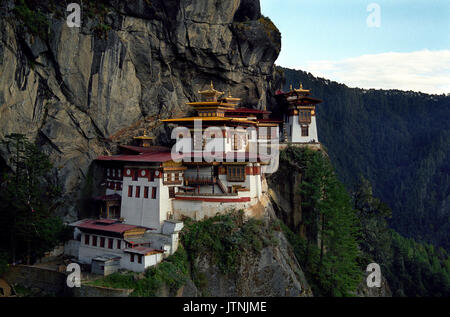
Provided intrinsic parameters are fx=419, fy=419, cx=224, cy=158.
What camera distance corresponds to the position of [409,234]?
95.8 m

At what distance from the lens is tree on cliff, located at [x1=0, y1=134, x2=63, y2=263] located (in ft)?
103

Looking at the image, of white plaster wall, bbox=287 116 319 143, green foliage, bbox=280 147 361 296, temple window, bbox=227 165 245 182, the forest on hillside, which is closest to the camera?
temple window, bbox=227 165 245 182

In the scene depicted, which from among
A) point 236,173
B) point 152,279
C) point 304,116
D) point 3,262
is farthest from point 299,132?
point 3,262

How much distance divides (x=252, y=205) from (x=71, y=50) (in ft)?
67.9

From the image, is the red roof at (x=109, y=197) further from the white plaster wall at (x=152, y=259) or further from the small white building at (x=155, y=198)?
the white plaster wall at (x=152, y=259)

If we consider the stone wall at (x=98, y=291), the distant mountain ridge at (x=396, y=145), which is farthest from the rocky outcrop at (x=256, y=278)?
the distant mountain ridge at (x=396, y=145)

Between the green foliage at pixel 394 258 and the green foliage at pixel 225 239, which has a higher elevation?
the green foliage at pixel 225 239

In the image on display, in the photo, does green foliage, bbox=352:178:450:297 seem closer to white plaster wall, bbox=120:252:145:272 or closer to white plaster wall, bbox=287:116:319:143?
white plaster wall, bbox=287:116:319:143

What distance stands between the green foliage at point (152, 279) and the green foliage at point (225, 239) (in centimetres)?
225

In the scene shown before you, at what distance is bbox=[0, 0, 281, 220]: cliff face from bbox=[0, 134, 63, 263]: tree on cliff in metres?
2.03

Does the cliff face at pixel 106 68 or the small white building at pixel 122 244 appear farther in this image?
the cliff face at pixel 106 68

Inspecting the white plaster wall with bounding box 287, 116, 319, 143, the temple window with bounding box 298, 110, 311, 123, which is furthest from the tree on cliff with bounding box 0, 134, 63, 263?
the temple window with bounding box 298, 110, 311, 123

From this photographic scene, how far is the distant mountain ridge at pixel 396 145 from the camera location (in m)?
102

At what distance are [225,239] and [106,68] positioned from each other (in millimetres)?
19249
